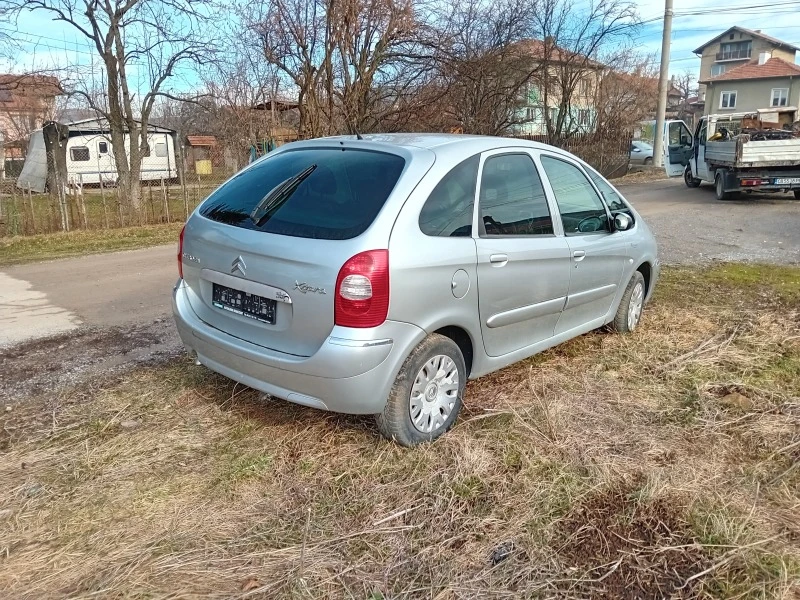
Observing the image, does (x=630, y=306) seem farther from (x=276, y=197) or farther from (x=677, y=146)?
(x=677, y=146)

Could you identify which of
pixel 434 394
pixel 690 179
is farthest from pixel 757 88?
pixel 434 394

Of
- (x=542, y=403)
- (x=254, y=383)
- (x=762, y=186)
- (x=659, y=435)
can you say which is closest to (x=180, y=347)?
(x=254, y=383)

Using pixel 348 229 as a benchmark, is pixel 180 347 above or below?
below

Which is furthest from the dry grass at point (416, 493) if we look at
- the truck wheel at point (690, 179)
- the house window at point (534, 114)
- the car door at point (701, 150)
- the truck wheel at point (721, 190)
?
the house window at point (534, 114)

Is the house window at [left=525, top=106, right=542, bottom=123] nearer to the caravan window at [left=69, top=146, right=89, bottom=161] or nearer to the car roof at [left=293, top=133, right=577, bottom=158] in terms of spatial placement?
the car roof at [left=293, top=133, right=577, bottom=158]

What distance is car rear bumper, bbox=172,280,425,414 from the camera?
312 centimetres

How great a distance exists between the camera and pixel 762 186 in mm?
14773

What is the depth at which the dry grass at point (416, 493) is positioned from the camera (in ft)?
→ 8.45

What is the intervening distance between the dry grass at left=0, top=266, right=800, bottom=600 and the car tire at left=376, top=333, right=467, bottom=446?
111mm

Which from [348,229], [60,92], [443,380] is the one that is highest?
[60,92]

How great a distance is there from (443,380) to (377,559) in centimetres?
118

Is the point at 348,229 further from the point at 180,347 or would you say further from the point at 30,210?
the point at 30,210

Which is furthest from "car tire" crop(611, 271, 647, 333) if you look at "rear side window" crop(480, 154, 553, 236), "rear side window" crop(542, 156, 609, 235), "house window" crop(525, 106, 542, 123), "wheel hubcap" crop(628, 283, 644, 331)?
"house window" crop(525, 106, 542, 123)

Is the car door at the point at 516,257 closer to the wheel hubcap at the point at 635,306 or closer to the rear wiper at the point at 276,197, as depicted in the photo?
the rear wiper at the point at 276,197
